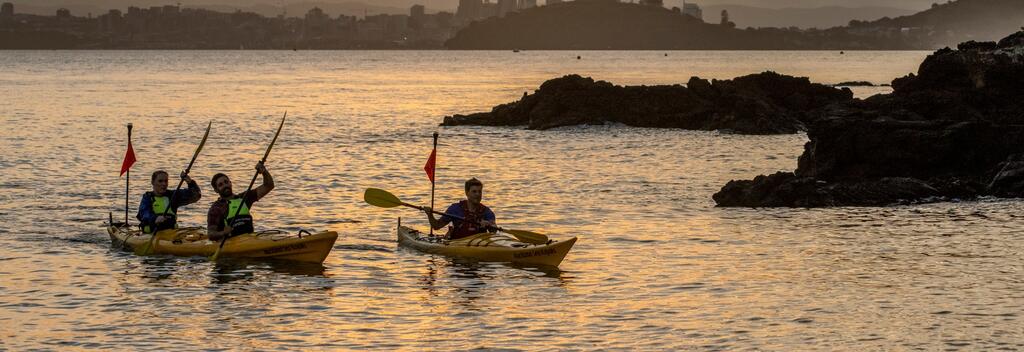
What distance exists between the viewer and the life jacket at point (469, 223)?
2245 cm

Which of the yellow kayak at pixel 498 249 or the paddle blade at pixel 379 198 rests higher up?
the paddle blade at pixel 379 198

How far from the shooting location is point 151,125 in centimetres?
6812

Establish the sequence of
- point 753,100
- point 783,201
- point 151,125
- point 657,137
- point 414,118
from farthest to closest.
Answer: point 414,118
point 151,125
point 753,100
point 657,137
point 783,201

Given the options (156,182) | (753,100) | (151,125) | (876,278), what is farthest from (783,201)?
(151,125)

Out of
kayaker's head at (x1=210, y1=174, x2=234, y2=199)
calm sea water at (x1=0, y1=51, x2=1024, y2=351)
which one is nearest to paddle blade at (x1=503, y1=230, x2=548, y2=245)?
calm sea water at (x1=0, y1=51, x2=1024, y2=351)

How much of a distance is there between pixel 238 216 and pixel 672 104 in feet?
139

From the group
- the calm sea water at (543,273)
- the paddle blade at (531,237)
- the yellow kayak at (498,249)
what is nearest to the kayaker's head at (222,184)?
the calm sea water at (543,273)

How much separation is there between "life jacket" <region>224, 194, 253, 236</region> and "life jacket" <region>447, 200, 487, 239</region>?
3.27m

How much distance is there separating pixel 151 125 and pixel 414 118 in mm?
14086

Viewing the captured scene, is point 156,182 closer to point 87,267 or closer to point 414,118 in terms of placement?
point 87,267

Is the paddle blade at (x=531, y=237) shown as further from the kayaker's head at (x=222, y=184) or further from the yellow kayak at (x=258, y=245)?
the kayaker's head at (x=222, y=184)

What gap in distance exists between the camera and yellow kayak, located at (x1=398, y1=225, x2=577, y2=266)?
68.9 ft

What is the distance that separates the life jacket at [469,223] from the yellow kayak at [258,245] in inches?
84.8

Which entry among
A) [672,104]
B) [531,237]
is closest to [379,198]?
[531,237]
